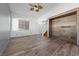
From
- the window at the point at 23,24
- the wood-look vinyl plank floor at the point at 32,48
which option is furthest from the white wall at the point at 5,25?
the window at the point at 23,24

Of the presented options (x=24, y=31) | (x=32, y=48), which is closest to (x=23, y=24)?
(x=24, y=31)

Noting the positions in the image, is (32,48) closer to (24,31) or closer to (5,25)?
(24,31)

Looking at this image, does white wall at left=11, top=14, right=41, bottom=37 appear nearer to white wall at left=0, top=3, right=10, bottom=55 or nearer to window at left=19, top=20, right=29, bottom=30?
window at left=19, top=20, right=29, bottom=30

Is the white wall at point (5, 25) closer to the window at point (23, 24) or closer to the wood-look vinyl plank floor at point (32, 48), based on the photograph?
the wood-look vinyl plank floor at point (32, 48)

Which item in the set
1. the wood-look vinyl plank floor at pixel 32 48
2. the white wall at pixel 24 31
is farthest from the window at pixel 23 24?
the wood-look vinyl plank floor at pixel 32 48

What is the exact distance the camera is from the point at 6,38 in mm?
2010

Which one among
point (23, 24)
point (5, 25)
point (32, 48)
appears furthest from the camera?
point (32, 48)

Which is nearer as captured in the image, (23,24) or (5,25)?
(23,24)

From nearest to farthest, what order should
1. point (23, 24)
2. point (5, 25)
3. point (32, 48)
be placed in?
point (23, 24)
point (5, 25)
point (32, 48)

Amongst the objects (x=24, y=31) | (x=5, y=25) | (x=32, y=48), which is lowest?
(x=32, y=48)

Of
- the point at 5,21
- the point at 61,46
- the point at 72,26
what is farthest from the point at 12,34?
the point at 72,26

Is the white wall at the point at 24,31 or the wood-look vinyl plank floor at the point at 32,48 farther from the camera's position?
the wood-look vinyl plank floor at the point at 32,48

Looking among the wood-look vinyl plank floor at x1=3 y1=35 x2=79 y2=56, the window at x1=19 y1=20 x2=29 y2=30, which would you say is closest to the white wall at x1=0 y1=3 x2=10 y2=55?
the wood-look vinyl plank floor at x1=3 y1=35 x2=79 y2=56

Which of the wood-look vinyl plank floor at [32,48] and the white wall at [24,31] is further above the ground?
the white wall at [24,31]
